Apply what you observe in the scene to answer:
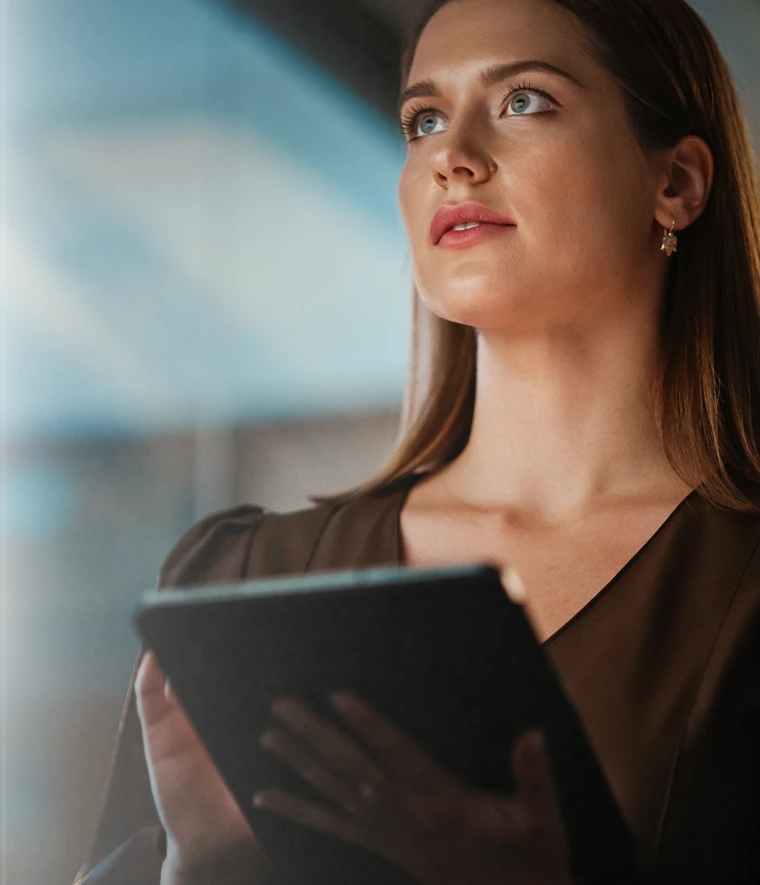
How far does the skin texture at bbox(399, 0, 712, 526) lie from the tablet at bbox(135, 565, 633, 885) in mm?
143

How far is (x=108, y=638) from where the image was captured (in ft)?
3.37

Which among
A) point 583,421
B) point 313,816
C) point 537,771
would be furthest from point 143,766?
point 583,421

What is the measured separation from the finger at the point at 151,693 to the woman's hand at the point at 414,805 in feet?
0.40

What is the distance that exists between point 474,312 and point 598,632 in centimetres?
26

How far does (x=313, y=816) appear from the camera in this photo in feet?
2.75

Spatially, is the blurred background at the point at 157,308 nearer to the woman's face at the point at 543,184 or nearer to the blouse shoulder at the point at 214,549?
the blouse shoulder at the point at 214,549

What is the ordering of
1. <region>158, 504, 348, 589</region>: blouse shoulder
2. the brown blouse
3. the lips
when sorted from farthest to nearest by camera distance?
1. <region>158, 504, 348, 589</region>: blouse shoulder
2. the lips
3. the brown blouse

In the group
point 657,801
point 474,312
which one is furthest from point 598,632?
point 474,312

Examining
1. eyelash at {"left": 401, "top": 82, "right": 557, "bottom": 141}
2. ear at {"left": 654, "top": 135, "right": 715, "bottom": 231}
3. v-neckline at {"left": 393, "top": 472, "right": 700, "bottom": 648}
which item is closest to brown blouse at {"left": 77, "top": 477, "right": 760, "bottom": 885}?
v-neckline at {"left": 393, "top": 472, "right": 700, "bottom": 648}

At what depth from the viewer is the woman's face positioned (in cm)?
85

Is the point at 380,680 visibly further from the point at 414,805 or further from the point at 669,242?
the point at 669,242

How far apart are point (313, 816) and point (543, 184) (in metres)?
0.50

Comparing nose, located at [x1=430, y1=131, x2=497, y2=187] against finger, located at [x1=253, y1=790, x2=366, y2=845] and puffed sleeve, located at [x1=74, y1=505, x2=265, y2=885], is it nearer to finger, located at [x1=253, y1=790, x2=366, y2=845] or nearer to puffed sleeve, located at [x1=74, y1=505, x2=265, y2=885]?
puffed sleeve, located at [x1=74, y1=505, x2=265, y2=885]

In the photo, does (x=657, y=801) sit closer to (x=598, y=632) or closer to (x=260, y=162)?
(x=598, y=632)
